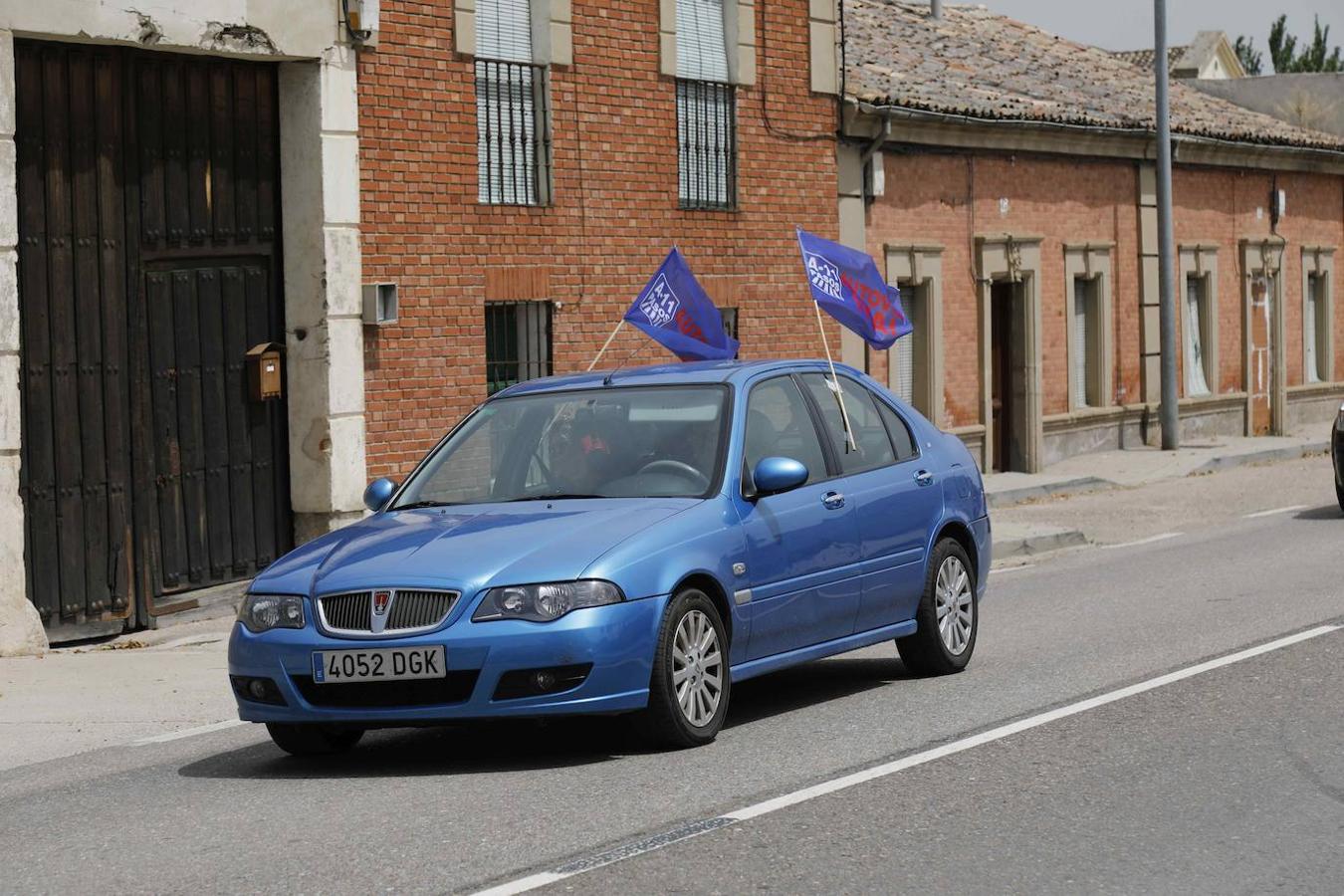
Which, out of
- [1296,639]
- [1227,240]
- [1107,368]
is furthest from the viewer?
[1227,240]

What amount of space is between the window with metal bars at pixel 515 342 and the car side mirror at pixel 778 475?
9.47m

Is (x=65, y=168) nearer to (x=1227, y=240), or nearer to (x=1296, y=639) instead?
(x=1296, y=639)

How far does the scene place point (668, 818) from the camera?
7.22 m

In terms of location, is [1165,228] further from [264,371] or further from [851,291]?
[264,371]

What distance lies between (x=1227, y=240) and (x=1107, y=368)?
5048 millimetres

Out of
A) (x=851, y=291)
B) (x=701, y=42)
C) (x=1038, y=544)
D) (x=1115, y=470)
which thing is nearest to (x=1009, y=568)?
(x=1038, y=544)

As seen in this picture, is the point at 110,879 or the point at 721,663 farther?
the point at 721,663

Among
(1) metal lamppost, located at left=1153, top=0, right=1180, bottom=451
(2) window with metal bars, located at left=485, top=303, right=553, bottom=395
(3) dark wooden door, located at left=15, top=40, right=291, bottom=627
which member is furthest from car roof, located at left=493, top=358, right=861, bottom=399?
(1) metal lamppost, located at left=1153, top=0, right=1180, bottom=451

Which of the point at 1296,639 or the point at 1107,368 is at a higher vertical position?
the point at 1107,368

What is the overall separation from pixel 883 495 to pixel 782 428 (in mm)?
685

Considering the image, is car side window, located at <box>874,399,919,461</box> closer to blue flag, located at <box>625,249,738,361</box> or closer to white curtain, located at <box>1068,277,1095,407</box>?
blue flag, located at <box>625,249,738,361</box>

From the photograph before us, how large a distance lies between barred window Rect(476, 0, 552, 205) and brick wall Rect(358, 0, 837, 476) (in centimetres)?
16

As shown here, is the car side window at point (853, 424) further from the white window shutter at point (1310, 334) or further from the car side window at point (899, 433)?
the white window shutter at point (1310, 334)

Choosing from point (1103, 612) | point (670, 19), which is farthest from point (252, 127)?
point (1103, 612)
